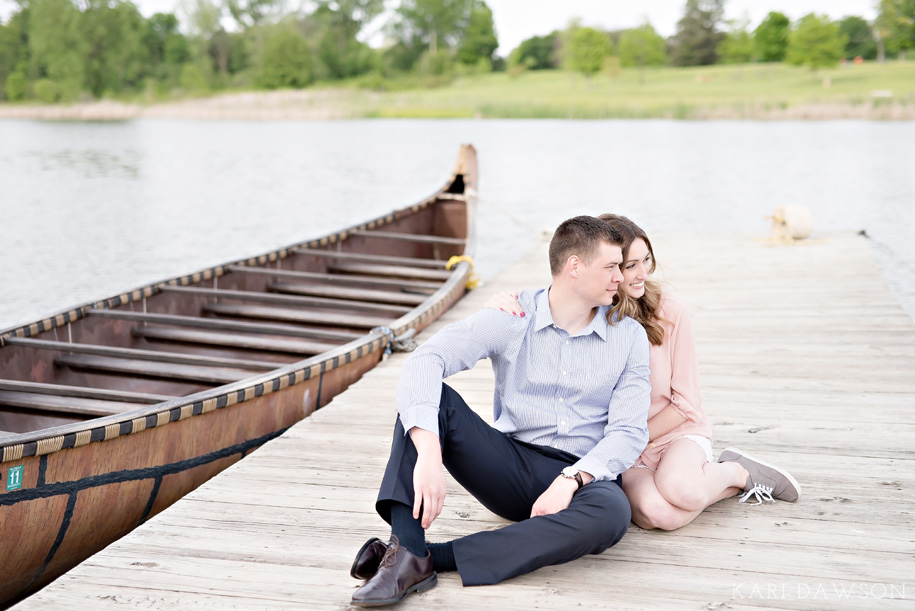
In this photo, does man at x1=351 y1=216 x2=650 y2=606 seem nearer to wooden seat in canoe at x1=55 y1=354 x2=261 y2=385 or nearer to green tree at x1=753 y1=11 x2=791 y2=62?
wooden seat in canoe at x1=55 y1=354 x2=261 y2=385

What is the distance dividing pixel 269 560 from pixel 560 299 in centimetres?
122

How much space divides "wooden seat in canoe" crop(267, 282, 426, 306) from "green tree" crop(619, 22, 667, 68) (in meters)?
76.6

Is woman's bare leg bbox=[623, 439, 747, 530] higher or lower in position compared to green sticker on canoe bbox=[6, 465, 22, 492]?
lower

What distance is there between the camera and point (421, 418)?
2.31m

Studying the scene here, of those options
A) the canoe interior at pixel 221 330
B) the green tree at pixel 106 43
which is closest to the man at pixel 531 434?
the canoe interior at pixel 221 330

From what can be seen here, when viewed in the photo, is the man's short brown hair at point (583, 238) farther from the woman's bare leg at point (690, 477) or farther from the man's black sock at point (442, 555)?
the man's black sock at point (442, 555)

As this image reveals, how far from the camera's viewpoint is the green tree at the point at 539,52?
90.2m

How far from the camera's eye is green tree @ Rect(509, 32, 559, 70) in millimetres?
90188

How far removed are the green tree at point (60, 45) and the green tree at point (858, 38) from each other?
203 feet

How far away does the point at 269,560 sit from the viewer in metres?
2.60

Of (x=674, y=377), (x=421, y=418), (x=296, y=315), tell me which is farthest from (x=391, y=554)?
(x=296, y=315)

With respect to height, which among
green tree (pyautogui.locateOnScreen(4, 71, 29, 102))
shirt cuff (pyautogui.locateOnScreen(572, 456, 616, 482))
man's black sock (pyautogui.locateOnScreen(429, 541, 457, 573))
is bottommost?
man's black sock (pyautogui.locateOnScreen(429, 541, 457, 573))

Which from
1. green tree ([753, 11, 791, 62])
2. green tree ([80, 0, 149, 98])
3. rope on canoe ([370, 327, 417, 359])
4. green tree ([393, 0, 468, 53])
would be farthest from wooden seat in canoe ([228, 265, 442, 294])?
green tree ([393, 0, 468, 53])

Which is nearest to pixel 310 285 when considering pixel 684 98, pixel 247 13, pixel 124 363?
pixel 124 363
